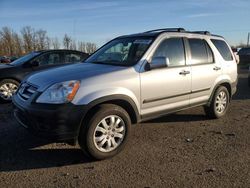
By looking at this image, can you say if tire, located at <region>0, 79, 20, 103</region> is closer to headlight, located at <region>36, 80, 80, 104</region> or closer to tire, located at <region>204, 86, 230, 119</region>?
headlight, located at <region>36, 80, 80, 104</region>

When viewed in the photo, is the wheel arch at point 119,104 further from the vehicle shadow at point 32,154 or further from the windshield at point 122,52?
the vehicle shadow at point 32,154

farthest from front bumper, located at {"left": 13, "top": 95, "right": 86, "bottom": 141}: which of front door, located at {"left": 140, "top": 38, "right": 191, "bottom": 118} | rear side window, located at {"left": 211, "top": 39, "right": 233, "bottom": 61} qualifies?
rear side window, located at {"left": 211, "top": 39, "right": 233, "bottom": 61}

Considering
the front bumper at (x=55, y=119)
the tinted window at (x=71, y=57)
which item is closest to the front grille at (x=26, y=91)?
the front bumper at (x=55, y=119)

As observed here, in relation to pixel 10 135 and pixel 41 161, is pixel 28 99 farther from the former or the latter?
pixel 10 135

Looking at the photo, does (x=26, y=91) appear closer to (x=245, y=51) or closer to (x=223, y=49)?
(x=223, y=49)

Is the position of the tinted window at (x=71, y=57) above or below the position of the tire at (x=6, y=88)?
above

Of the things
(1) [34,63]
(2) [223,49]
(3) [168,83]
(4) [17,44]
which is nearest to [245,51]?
(2) [223,49]

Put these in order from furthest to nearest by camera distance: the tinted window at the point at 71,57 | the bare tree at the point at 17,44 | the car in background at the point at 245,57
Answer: the bare tree at the point at 17,44, the car in background at the point at 245,57, the tinted window at the point at 71,57

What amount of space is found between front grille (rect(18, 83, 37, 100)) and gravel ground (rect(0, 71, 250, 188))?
88 cm

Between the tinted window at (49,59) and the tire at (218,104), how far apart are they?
5037 millimetres

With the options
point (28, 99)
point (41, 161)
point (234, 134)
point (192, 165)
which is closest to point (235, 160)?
point (192, 165)

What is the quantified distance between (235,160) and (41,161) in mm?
2779

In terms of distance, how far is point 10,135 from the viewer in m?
5.36

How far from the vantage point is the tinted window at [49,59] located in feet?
29.8
